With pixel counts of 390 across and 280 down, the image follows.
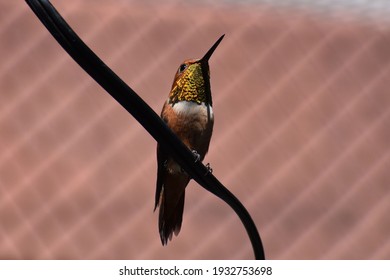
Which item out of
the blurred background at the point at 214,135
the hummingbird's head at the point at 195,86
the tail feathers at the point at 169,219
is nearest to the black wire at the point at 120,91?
the tail feathers at the point at 169,219

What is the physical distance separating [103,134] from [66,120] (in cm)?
21

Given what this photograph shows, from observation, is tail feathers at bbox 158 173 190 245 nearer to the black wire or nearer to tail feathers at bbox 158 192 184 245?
tail feathers at bbox 158 192 184 245

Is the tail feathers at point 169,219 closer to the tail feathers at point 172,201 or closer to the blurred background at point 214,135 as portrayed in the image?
the tail feathers at point 172,201

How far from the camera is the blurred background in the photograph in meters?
3.72

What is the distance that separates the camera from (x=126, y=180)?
375cm

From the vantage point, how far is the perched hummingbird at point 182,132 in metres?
2.27

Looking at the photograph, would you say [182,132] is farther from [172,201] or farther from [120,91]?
[120,91]

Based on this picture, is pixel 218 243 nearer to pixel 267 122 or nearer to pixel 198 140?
pixel 267 122

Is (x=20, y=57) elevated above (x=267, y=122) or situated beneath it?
elevated above

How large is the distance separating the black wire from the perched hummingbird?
0.89 m

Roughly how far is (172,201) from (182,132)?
211mm

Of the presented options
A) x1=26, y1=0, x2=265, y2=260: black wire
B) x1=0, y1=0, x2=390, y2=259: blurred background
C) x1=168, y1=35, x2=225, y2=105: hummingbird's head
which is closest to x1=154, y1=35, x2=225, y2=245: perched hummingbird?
x1=168, y1=35, x2=225, y2=105: hummingbird's head
